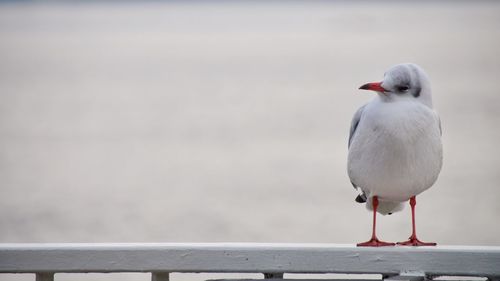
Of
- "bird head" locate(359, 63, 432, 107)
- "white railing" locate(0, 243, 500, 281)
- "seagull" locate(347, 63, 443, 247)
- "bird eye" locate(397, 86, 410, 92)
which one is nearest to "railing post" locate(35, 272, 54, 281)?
"white railing" locate(0, 243, 500, 281)

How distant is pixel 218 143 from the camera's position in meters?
24.8

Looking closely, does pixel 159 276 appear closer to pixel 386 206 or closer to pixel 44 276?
pixel 44 276

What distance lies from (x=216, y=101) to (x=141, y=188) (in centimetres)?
1906

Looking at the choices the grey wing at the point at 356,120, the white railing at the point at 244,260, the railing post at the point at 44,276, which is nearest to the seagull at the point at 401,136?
the grey wing at the point at 356,120

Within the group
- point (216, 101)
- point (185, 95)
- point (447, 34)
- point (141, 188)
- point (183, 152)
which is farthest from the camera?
point (447, 34)

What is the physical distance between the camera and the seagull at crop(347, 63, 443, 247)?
180 inches

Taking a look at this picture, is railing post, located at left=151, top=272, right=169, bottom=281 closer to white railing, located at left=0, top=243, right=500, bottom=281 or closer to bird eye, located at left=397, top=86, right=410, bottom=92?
white railing, located at left=0, top=243, right=500, bottom=281

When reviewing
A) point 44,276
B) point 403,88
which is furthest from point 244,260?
point 403,88

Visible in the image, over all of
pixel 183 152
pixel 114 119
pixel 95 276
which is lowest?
pixel 95 276

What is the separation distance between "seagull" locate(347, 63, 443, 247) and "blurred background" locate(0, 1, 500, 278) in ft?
27.3

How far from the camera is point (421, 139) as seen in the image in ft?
15.1

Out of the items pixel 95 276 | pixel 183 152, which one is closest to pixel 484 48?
pixel 183 152

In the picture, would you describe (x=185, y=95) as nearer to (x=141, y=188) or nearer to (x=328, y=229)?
(x=141, y=188)

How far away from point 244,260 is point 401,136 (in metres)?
0.91
